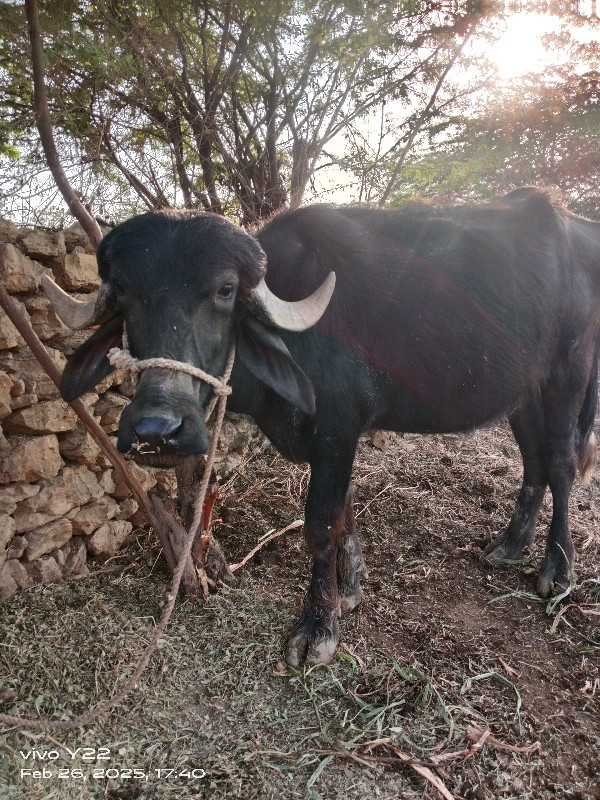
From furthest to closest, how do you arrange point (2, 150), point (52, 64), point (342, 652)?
point (2, 150) → point (52, 64) → point (342, 652)

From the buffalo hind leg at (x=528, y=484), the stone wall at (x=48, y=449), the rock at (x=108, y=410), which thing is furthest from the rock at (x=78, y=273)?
the buffalo hind leg at (x=528, y=484)

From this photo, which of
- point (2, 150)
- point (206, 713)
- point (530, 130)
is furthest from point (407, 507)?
point (530, 130)

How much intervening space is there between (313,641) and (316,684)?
184mm

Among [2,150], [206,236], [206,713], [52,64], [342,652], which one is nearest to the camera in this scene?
[206,236]

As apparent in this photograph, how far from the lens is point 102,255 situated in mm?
2088

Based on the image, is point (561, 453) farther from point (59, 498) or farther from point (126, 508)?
point (59, 498)

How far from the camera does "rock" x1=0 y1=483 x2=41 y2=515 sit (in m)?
2.72

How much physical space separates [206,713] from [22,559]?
4.06 feet

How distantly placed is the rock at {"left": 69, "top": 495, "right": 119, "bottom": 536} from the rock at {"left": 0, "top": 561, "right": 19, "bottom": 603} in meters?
0.40

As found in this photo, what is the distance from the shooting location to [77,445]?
3059mm

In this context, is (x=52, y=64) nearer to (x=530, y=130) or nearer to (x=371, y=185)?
(x=371, y=185)

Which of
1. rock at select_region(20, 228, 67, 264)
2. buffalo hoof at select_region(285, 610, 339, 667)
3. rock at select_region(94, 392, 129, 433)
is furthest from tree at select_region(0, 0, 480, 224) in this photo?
buffalo hoof at select_region(285, 610, 339, 667)

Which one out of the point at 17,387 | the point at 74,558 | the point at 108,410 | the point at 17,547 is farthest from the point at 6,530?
the point at 108,410

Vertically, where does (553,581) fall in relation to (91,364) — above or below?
below
